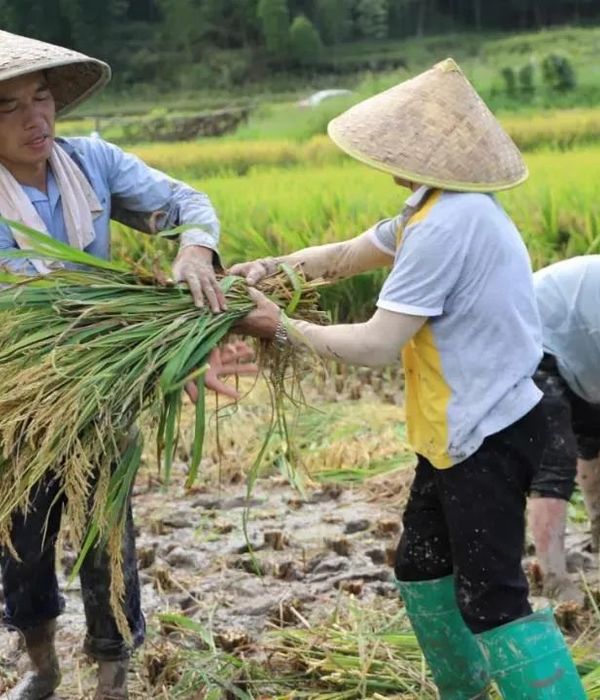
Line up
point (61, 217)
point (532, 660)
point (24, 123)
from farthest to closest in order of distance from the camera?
1. point (61, 217)
2. point (24, 123)
3. point (532, 660)

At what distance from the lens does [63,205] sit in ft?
8.61

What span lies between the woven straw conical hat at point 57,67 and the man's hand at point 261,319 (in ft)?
2.05

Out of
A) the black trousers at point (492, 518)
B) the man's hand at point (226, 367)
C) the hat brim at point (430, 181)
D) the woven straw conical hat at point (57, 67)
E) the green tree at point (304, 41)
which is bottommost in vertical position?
the green tree at point (304, 41)

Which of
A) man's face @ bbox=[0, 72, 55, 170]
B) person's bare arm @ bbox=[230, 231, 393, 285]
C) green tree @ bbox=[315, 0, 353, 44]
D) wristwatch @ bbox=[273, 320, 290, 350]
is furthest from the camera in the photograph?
green tree @ bbox=[315, 0, 353, 44]

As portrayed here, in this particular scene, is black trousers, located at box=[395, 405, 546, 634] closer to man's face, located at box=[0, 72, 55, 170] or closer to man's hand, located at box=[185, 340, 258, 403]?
man's hand, located at box=[185, 340, 258, 403]

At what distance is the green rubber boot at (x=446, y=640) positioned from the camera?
2.53 m

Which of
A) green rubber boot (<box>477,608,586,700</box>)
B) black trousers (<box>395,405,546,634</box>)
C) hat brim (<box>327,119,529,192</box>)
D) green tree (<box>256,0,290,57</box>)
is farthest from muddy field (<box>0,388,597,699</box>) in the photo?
green tree (<box>256,0,290,57</box>)

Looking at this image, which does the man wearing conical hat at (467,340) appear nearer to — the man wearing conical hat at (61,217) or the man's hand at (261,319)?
the man's hand at (261,319)

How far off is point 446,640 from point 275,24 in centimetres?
671

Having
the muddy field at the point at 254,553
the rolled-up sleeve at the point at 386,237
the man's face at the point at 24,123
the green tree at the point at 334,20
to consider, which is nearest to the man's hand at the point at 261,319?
the rolled-up sleeve at the point at 386,237

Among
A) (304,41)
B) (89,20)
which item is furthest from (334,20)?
(89,20)

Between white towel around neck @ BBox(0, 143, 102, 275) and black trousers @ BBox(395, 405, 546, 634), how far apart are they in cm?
90

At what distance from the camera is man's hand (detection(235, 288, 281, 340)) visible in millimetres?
2441

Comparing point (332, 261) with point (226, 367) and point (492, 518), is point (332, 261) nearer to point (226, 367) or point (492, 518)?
point (226, 367)
